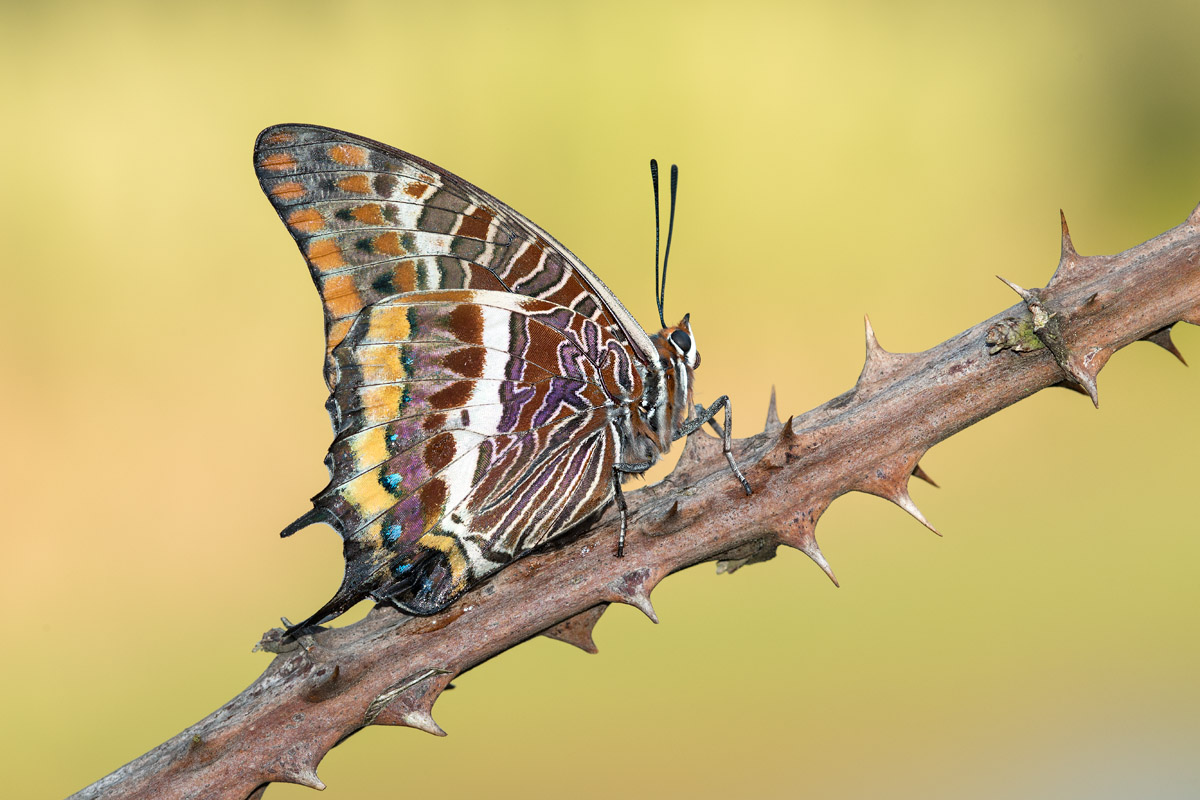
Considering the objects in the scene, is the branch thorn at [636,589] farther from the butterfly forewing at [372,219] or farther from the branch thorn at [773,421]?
the butterfly forewing at [372,219]

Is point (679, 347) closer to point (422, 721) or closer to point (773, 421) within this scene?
point (773, 421)

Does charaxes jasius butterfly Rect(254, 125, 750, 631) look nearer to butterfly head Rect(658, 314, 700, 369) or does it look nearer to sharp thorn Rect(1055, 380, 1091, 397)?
butterfly head Rect(658, 314, 700, 369)

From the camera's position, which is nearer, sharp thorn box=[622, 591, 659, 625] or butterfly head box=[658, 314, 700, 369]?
sharp thorn box=[622, 591, 659, 625]

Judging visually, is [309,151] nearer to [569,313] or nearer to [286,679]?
[569,313]

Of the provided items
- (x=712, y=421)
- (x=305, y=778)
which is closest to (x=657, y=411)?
(x=712, y=421)

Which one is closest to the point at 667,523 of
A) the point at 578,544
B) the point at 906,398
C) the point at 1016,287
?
the point at 578,544

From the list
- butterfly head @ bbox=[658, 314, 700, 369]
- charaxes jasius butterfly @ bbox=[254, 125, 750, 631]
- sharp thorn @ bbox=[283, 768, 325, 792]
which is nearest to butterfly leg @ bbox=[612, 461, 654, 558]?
charaxes jasius butterfly @ bbox=[254, 125, 750, 631]
